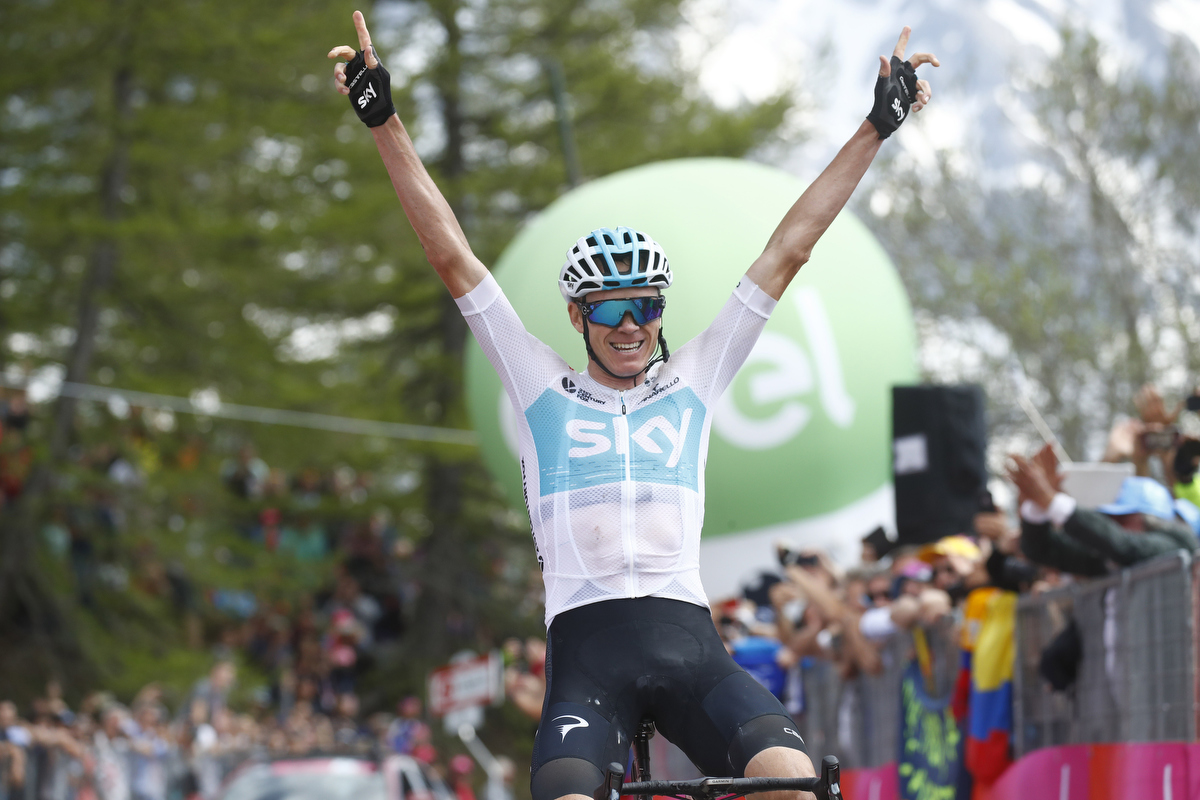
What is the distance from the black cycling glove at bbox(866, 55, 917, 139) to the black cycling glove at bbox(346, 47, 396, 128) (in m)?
1.44

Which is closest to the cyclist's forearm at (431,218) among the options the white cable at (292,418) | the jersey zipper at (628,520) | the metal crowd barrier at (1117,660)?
the jersey zipper at (628,520)

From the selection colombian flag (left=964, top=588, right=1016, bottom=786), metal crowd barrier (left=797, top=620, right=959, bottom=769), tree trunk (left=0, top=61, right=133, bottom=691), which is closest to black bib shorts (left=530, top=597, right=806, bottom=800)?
colombian flag (left=964, top=588, right=1016, bottom=786)

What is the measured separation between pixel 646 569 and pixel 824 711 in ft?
18.3

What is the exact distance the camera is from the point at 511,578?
2675cm

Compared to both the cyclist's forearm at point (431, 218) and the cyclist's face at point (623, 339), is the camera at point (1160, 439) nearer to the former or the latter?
the cyclist's face at point (623, 339)

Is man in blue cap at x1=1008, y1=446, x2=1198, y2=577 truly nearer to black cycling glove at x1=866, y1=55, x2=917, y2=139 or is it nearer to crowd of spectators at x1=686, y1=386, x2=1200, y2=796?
crowd of spectators at x1=686, y1=386, x2=1200, y2=796

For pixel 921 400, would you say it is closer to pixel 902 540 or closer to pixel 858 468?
pixel 902 540

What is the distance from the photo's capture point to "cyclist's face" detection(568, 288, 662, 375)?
4418mm

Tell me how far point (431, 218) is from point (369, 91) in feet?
1.40

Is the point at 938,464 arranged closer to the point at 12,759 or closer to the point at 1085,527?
the point at 1085,527

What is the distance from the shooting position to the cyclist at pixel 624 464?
400cm

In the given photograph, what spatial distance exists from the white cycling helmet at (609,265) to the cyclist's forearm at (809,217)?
12.0 inches

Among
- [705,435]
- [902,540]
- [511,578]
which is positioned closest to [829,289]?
[902,540]

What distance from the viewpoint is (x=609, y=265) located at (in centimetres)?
440
